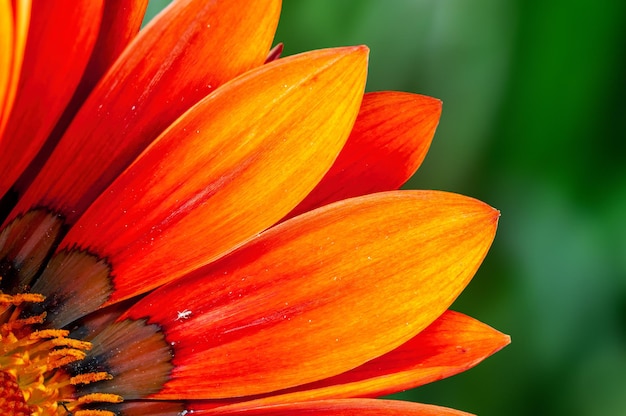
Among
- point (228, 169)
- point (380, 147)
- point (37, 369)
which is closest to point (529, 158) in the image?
point (380, 147)

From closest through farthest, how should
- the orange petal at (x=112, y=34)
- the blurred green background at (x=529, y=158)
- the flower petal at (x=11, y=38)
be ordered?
the flower petal at (x=11, y=38), the orange petal at (x=112, y=34), the blurred green background at (x=529, y=158)

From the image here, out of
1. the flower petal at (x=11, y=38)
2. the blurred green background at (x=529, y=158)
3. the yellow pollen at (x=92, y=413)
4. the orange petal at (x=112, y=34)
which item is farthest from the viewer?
the blurred green background at (x=529, y=158)

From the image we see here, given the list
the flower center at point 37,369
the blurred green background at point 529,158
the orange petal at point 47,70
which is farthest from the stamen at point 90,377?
the blurred green background at point 529,158

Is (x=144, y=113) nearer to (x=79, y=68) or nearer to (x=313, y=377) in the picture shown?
(x=79, y=68)

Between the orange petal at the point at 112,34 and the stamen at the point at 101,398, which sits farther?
the stamen at the point at 101,398

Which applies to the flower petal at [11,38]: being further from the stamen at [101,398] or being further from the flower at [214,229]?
the stamen at [101,398]

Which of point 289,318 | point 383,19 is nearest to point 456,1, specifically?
point 383,19

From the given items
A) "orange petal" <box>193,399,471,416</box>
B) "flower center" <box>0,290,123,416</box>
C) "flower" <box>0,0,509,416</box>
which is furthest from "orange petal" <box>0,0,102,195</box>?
"orange petal" <box>193,399,471,416</box>
